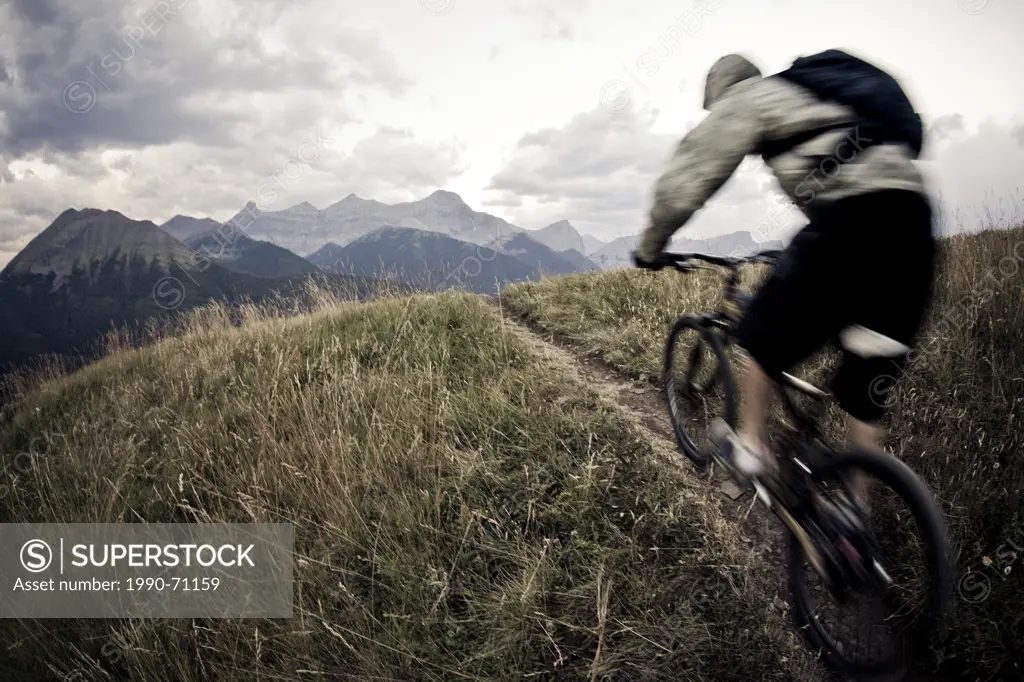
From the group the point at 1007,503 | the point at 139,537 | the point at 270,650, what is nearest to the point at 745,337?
the point at 1007,503

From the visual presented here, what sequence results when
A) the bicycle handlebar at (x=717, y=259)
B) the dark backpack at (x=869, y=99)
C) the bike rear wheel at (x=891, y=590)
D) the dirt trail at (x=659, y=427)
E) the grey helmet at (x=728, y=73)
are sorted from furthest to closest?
the bicycle handlebar at (x=717, y=259) → the dirt trail at (x=659, y=427) → the grey helmet at (x=728, y=73) → the dark backpack at (x=869, y=99) → the bike rear wheel at (x=891, y=590)

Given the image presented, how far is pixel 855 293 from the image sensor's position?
2160 mm

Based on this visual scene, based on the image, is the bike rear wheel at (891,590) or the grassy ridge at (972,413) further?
the grassy ridge at (972,413)

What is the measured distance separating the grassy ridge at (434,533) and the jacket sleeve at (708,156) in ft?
5.58

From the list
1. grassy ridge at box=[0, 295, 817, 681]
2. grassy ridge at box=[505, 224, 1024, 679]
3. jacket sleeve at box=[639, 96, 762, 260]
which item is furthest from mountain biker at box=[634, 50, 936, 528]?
grassy ridge at box=[0, 295, 817, 681]

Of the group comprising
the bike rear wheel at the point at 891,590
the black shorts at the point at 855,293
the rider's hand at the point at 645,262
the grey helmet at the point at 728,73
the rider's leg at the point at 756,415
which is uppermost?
the grey helmet at the point at 728,73

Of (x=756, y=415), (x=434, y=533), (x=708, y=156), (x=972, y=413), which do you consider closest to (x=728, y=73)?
(x=708, y=156)

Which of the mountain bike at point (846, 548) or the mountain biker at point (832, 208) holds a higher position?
the mountain biker at point (832, 208)

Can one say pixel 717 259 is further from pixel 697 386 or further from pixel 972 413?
pixel 972 413

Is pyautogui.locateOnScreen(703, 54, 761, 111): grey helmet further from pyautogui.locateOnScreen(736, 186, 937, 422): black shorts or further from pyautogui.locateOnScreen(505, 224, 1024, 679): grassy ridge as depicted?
pyautogui.locateOnScreen(505, 224, 1024, 679): grassy ridge

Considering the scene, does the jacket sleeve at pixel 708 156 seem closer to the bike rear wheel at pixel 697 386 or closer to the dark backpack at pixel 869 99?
the dark backpack at pixel 869 99

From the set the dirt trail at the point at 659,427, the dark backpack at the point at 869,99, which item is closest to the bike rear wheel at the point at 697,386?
the dirt trail at the point at 659,427

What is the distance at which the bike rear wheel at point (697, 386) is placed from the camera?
Result: 3504mm

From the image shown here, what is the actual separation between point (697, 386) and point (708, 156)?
7.70 ft
